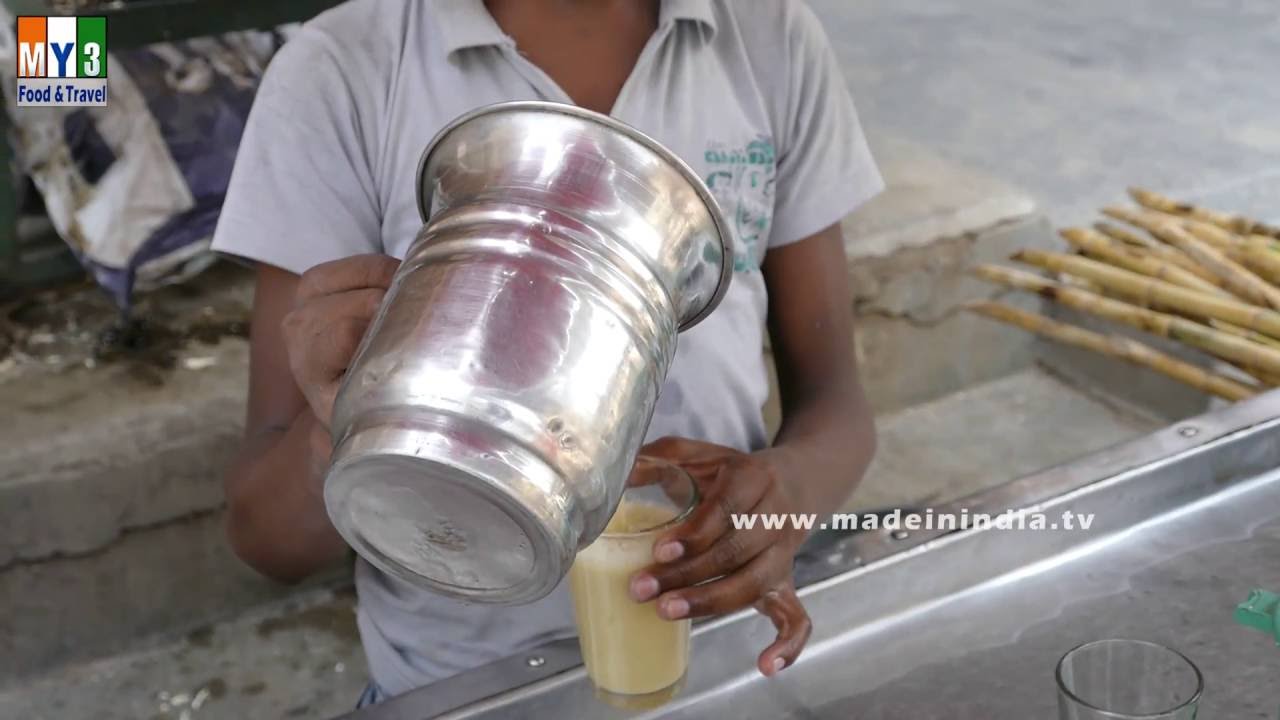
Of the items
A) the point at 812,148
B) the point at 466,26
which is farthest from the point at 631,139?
the point at 812,148

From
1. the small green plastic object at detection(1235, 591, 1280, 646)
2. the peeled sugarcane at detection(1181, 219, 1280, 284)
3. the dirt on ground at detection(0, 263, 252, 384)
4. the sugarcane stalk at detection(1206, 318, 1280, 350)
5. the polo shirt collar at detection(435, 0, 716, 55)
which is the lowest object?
the dirt on ground at detection(0, 263, 252, 384)

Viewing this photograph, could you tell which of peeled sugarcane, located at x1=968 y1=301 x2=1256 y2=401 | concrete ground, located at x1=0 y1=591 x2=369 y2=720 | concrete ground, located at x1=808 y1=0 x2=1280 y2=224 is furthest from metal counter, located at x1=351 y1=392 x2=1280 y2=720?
concrete ground, located at x1=808 y1=0 x2=1280 y2=224

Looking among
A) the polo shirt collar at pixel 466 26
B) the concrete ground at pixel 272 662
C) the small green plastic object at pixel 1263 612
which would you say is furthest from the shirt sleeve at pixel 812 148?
the concrete ground at pixel 272 662

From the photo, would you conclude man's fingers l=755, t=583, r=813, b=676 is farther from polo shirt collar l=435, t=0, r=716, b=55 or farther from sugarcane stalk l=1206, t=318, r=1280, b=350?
sugarcane stalk l=1206, t=318, r=1280, b=350

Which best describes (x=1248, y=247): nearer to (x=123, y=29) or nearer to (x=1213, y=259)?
(x=1213, y=259)

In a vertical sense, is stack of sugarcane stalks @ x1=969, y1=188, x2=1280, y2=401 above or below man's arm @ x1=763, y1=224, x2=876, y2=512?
below

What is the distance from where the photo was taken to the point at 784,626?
91 cm

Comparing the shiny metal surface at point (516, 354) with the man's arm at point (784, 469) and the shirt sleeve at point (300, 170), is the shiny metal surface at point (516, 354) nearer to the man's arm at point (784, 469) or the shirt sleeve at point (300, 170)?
the man's arm at point (784, 469)

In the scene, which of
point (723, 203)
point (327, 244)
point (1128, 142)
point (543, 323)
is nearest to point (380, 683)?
point (327, 244)

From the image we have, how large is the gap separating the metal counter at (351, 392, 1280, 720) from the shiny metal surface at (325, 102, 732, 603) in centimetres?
32

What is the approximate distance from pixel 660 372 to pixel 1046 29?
5640 millimetres

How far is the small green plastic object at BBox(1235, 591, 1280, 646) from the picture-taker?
0.84 meters

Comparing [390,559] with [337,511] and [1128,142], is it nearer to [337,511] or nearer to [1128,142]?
[337,511]

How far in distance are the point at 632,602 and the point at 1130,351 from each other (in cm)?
169
